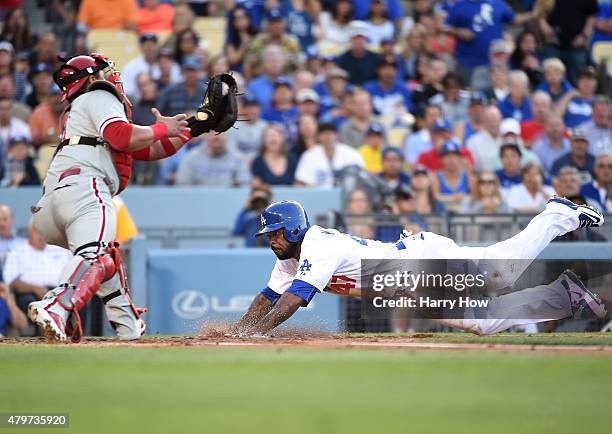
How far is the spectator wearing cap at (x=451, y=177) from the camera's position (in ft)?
48.8

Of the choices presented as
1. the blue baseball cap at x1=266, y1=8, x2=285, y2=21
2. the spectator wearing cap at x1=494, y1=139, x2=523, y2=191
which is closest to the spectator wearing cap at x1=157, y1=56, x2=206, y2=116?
the blue baseball cap at x1=266, y1=8, x2=285, y2=21

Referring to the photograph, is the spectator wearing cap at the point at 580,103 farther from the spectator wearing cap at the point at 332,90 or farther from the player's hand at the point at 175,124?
the player's hand at the point at 175,124

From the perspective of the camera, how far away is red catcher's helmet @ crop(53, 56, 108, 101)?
8.58 m

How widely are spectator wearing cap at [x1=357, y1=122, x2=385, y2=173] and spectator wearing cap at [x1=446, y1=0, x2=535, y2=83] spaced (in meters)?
2.96

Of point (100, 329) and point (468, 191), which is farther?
point (468, 191)

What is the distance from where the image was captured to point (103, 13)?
17062mm

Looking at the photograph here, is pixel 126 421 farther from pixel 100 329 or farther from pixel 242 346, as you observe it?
pixel 100 329

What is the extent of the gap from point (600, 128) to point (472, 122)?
73.9 inches

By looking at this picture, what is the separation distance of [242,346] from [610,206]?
7.96 m

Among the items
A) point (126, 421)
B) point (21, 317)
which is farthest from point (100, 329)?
point (126, 421)

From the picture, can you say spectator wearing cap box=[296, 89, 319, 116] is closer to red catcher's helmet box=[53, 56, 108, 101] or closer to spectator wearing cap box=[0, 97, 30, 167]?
spectator wearing cap box=[0, 97, 30, 167]

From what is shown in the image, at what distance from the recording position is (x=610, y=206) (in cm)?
1455

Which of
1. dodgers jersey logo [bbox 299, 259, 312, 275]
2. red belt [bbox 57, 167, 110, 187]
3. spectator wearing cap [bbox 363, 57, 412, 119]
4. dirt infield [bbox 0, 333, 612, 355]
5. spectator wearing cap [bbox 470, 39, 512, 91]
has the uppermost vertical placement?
spectator wearing cap [bbox 470, 39, 512, 91]

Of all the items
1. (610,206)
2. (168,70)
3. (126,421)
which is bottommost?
(126,421)
